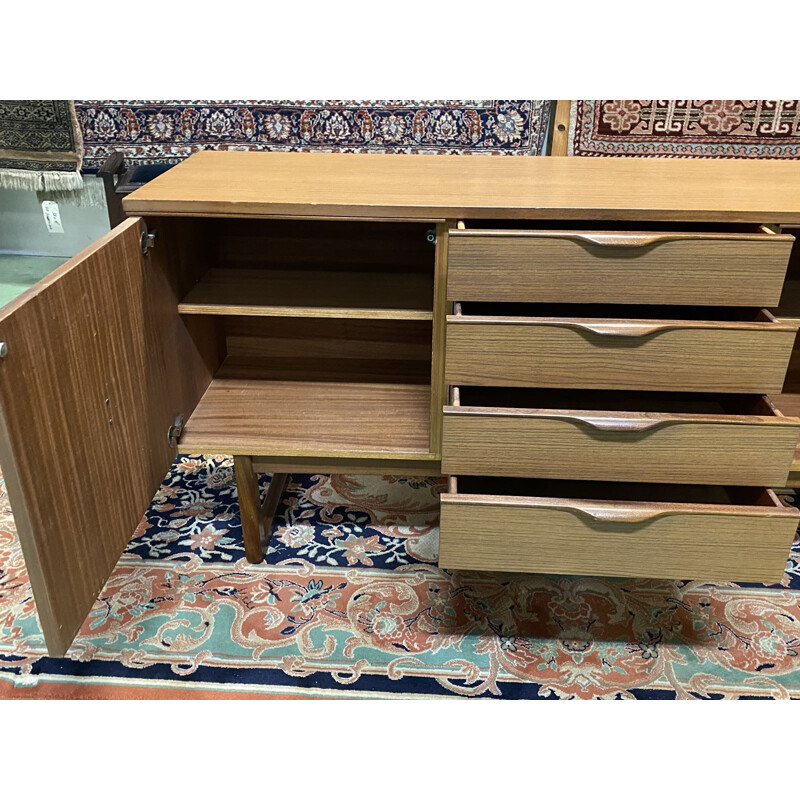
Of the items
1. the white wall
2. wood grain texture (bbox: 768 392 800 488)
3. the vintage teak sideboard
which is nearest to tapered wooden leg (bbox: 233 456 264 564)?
the vintage teak sideboard

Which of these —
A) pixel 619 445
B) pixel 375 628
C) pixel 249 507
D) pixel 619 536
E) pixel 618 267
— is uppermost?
pixel 618 267

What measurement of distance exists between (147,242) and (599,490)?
→ 28.9 inches

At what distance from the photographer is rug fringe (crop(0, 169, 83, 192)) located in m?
2.19

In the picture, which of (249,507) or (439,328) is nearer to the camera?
(439,328)

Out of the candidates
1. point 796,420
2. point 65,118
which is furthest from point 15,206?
point 796,420

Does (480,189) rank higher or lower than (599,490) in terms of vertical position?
higher

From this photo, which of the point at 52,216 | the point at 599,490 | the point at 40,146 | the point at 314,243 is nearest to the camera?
the point at 599,490

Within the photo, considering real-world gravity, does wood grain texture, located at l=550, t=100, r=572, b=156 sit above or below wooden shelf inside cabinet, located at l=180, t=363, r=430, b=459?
above

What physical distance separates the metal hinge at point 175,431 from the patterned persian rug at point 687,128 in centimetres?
133

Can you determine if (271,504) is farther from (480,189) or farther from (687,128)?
(687,128)

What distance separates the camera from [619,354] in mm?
918

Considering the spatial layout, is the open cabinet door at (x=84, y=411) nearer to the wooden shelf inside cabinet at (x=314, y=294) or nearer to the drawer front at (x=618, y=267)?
the wooden shelf inside cabinet at (x=314, y=294)

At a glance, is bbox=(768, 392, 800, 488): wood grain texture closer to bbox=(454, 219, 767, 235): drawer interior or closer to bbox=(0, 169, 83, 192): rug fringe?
bbox=(454, 219, 767, 235): drawer interior

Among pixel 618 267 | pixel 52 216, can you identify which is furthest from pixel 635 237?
pixel 52 216
